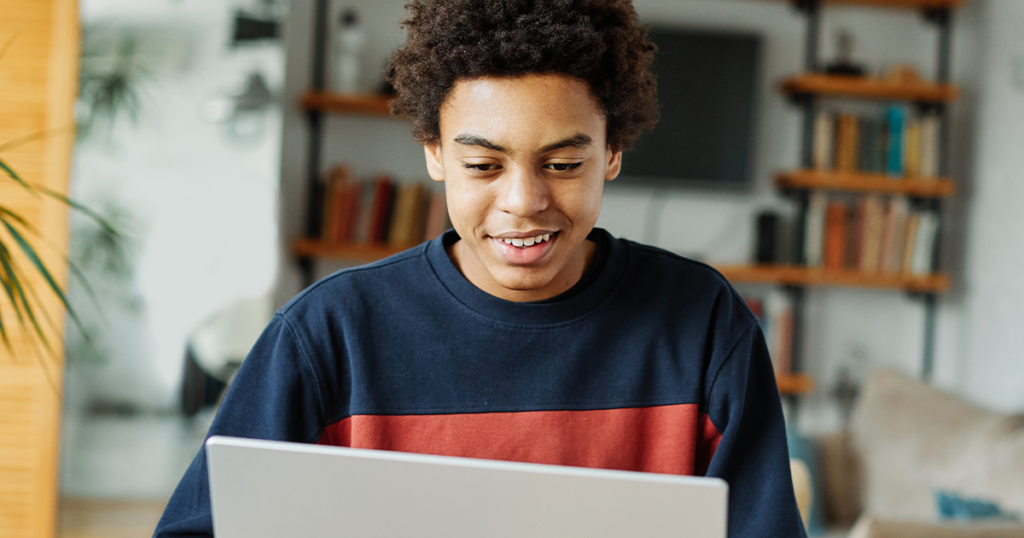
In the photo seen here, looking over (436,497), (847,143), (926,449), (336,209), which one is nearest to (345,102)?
(336,209)

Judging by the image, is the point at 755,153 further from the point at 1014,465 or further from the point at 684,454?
the point at 684,454

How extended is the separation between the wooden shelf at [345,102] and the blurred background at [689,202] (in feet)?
0.04

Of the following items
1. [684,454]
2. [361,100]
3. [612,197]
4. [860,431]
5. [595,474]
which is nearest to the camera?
[595,474]

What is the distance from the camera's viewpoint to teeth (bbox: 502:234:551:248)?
857 mm

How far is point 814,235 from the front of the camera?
331 centimetres

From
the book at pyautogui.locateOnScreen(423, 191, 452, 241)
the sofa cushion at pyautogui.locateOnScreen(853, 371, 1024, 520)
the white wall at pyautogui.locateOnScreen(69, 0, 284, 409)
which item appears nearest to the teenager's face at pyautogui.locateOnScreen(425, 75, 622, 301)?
the sofa cushion at pyautogui.locateOnScreen(853, 371, 1024, 520)

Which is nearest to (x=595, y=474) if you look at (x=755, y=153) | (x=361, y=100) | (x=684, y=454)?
(x=684, y=454)

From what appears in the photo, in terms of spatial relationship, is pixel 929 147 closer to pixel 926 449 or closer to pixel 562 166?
pixel 926 449

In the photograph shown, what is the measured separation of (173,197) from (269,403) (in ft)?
7.02

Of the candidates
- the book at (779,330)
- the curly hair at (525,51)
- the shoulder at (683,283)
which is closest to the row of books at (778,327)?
the book at (779,330)

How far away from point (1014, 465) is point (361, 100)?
2.41m

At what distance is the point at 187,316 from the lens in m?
2.79

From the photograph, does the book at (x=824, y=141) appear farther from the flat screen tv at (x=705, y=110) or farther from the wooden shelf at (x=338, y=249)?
the wooden shelf at (x=338, y=249)

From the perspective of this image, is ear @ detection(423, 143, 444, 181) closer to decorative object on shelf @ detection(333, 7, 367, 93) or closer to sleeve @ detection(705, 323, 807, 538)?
sleeve @ detection(705, 323, 807, 538)
